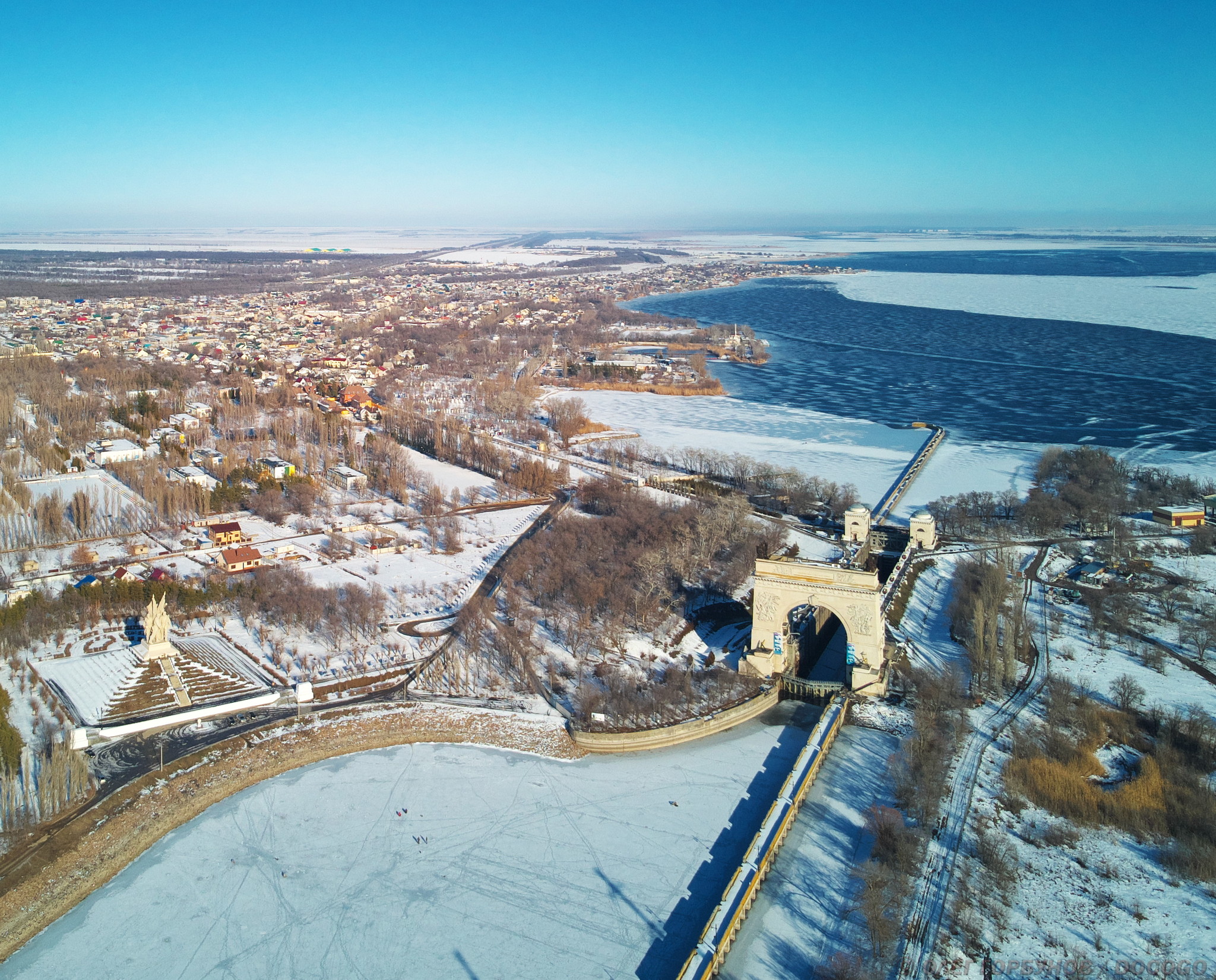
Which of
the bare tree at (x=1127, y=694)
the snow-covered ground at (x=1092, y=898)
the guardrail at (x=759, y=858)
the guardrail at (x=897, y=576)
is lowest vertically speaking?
the snow-covered ground at (x=1092, y=898)

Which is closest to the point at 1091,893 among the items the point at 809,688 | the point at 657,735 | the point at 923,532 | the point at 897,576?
the point at 809,688

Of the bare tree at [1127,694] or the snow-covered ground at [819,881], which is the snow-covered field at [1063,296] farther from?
the snow-covered ground at [819,881]

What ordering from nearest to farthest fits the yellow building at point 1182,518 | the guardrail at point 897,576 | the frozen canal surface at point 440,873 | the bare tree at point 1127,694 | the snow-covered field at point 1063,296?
the frozen canal surface at point 440,873
the bare tree at point 1127,694
the guardrail at point 897,576
the yellow building at point 1182,518
the snow-covered field at point 1063,296

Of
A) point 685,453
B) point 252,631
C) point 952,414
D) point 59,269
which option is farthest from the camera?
point 59,269

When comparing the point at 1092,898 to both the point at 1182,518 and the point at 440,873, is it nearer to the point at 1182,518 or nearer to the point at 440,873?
the point at 440,873

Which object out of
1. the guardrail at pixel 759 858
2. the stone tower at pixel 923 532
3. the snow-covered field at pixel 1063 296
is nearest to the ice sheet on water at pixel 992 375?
the snow-covered field at pixel 1063 296

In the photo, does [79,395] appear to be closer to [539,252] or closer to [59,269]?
[59,269]

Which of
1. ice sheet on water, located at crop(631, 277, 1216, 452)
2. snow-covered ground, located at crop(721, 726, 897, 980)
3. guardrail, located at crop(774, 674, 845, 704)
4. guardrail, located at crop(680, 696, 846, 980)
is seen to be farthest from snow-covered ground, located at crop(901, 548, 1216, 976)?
ice sheet on water, located at crop(631, 277, 1216, 452)

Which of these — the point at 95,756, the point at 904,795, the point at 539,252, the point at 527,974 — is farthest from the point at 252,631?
the point at 539,252
